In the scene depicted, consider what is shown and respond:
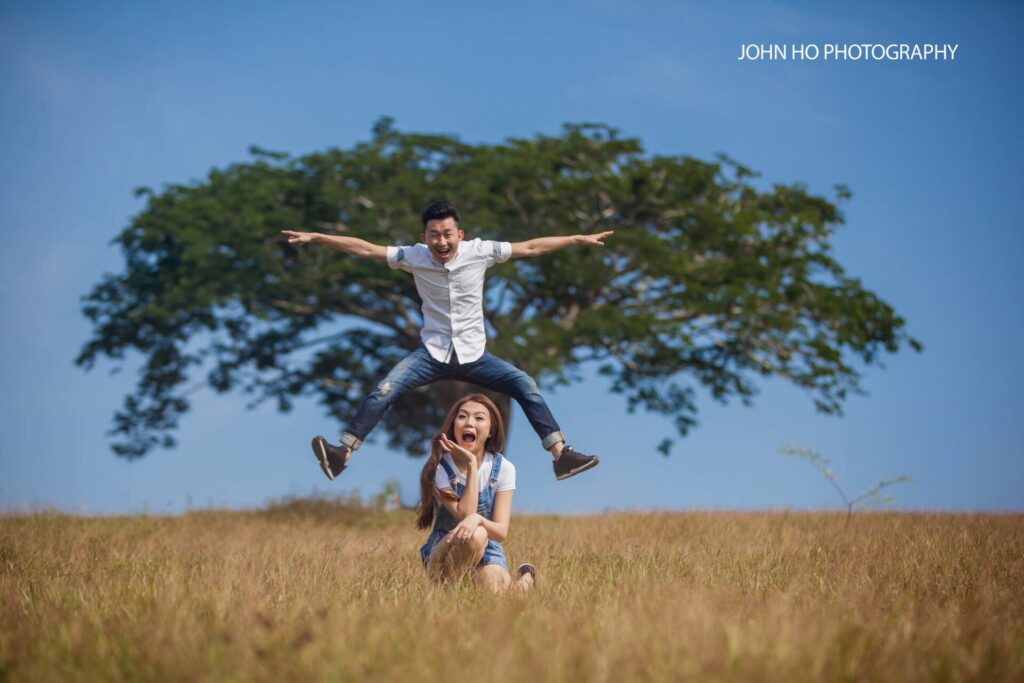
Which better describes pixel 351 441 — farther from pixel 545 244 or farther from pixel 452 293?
pixel 545 244

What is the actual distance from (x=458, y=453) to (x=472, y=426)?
343 millimetres

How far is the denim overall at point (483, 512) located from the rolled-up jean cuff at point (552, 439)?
1.69m

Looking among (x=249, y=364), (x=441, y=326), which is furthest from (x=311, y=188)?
(x=441, y=326)

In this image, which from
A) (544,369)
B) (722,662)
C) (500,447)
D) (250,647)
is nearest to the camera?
(722,662)

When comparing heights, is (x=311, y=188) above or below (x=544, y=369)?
above

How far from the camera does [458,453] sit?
542 cm

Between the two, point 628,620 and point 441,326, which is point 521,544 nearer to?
point 441,326

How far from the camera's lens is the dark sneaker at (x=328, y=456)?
7500 mm

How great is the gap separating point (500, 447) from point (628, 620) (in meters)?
2.05

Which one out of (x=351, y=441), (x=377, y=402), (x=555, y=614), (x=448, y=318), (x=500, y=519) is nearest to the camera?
(x=555, y=614)

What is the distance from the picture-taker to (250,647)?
3.70m

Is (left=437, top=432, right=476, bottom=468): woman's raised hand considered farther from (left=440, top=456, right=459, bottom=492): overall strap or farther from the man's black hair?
the man's black hair

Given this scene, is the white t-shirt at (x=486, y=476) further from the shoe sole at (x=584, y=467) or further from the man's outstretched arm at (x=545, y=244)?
the man's outstretched arm at (x=545, y=244)

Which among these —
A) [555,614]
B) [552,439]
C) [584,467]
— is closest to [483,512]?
[555,614]
